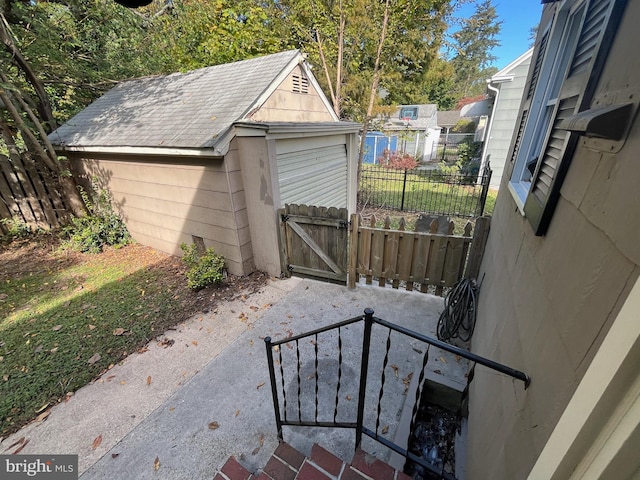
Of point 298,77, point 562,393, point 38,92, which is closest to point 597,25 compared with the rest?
point 562,393

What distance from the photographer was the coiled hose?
10.4 ft

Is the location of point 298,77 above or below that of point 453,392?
above

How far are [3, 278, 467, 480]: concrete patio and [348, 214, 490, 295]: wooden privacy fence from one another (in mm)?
498

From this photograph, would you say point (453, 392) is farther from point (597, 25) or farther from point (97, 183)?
point (97, 183)

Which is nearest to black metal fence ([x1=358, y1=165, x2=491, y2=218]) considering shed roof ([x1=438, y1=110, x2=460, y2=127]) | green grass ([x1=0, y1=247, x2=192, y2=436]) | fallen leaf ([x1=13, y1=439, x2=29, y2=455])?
green grass ([x1=0, y1=247, x2=192, y2=436])

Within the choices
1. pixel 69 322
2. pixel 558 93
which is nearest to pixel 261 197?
pixel 69 322

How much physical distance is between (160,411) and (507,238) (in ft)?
11.9

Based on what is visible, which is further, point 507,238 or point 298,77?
point 298,77

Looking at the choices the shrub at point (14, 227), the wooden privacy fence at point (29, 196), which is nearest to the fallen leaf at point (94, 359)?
the wooden privacy fence at point (29, 196)

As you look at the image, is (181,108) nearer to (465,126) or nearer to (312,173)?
(312,173)

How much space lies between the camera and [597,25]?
134 centimetres

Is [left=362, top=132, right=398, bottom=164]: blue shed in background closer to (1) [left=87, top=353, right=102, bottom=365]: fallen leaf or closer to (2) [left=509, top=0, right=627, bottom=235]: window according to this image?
(2) [left=509, top=0, right=627, bottom=235]: window
